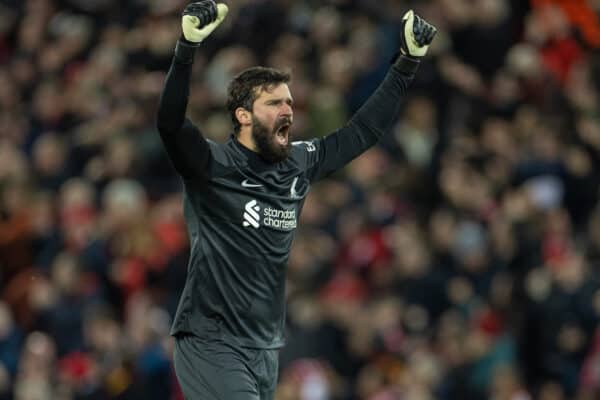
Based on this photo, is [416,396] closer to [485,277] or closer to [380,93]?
[485,277]

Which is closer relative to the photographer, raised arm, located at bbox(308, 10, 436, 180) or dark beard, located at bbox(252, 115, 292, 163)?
dark beard, located at bbox(252, 115, 292, 163)

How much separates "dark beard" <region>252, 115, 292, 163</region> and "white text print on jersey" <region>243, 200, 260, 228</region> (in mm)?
254

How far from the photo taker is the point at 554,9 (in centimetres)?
1653

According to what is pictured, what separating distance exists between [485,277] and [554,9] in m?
3.80

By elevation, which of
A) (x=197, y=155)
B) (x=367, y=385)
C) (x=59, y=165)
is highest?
(x=197, y=155)

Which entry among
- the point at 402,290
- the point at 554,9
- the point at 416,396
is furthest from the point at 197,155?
the point at 554,9

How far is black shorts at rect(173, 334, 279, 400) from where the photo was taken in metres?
7.37

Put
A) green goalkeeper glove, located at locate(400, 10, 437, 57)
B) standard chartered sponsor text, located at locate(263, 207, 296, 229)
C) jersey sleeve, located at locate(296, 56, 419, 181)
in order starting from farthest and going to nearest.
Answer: green goalkeeper glove, located at locate(400, 10, 437, 57) < jersey sleeve, located at locate(296, 56, 419, 181) < standard chartered sponsor text, located at locate(263, 207, 296, 229)

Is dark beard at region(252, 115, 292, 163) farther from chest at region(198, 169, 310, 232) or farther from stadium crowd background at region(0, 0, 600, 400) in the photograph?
stadium crowd background at region(0, 0, 600, 400)

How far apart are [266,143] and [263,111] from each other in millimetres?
155

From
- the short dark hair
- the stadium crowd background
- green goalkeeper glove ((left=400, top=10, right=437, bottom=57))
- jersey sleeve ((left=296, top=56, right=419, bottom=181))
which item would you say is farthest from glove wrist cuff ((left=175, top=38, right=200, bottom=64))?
the stadium crowd background

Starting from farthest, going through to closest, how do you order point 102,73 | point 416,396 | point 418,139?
point 102,73, point 418,139, point 416,396

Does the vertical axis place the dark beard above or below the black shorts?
above

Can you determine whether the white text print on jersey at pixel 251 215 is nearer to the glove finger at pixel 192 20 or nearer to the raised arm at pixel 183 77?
the raised arm at pixel 183 77
